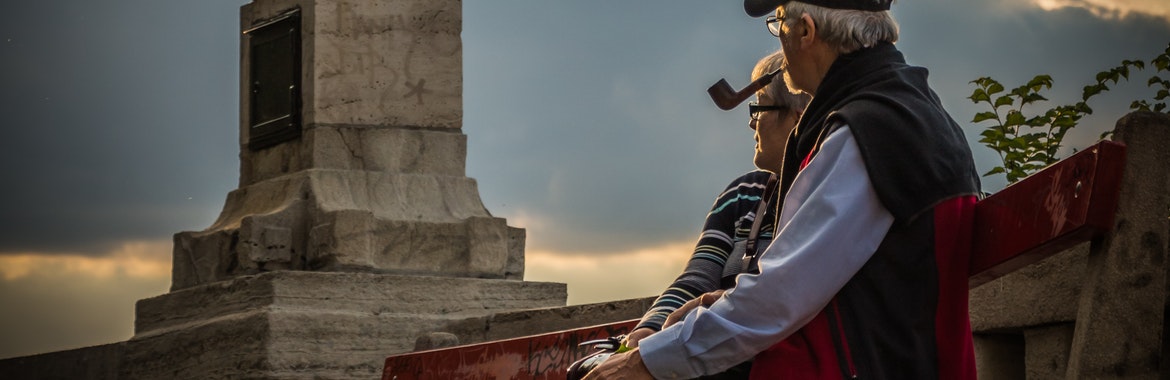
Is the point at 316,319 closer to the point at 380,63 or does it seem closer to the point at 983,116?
the point at 380,63

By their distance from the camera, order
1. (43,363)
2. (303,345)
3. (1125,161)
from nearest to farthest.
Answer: (1125,161) < (303,345) < (43,363)

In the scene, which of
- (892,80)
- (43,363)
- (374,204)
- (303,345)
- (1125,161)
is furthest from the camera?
(43,363)

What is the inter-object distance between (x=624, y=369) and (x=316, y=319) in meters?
4.51

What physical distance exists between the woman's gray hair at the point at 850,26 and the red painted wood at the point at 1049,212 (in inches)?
12.1

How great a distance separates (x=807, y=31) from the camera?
8.30 ft

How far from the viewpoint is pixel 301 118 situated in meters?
7.54

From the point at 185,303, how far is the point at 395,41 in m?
1.56

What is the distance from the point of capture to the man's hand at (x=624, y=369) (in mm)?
2383

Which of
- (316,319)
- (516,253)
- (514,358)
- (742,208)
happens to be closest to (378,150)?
(516,253)

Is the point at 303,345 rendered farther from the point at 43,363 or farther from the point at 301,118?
the point at 43,363

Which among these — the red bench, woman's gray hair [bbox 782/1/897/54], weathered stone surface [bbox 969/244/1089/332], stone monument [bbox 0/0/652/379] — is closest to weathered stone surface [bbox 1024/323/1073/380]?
weathered stone surface [bbox 969/244/1089/332]

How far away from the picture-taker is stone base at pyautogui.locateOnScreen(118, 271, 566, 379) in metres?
6.70

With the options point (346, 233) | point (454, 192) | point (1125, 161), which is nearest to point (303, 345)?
point (346, 233)

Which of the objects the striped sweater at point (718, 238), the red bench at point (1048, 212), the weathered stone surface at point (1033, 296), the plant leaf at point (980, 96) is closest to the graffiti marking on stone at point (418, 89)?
the plant leaf at point (980, 96)
